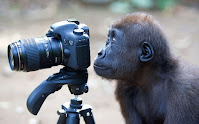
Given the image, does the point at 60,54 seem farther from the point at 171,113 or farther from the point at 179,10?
the point at 179,10

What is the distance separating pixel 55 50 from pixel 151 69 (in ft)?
2.28

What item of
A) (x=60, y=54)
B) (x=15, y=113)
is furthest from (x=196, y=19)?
(x=60, y=54)

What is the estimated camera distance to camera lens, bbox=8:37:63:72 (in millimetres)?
2561

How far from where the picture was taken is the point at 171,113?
277cm

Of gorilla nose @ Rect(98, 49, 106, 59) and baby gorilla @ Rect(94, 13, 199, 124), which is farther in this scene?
gorilla nose @ Rect(98, 49, 106, 59)

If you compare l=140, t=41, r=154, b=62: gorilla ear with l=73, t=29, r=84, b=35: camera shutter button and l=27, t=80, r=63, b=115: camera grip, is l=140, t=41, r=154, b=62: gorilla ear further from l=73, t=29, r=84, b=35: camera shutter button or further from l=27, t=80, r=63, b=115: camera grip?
l=27, t=80, r=63, b=115: camera grip

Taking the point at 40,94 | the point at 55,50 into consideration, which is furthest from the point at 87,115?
the point at 55,50

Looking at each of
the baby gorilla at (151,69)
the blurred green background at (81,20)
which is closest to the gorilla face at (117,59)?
the baby gorilla at (151,69)

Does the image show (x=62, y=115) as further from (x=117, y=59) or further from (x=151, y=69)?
(x=151, y=69)

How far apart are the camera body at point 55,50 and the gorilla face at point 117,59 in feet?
0.77

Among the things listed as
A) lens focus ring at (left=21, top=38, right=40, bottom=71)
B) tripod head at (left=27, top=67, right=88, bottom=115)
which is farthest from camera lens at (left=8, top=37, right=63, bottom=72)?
tripod head at (left=27, top=67, right=88, bottom=115)

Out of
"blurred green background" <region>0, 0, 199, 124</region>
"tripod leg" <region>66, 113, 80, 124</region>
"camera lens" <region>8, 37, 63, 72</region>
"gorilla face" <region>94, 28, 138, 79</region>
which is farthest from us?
"blurred green background" <region>0, 0, 199, 124</region>

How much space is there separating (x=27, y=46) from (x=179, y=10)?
6.59 metres

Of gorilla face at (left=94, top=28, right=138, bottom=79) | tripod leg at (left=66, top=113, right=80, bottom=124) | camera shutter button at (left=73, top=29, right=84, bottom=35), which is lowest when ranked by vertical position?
tripod leg at (left=66, top=113, right=80, bottom=124)
